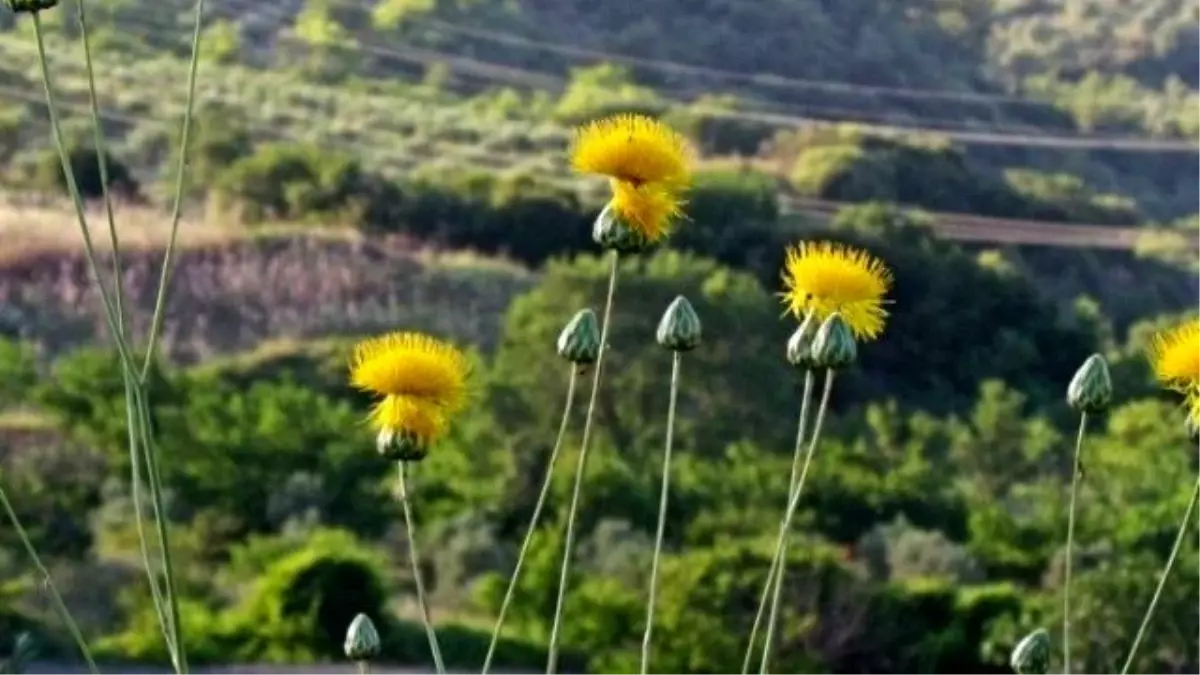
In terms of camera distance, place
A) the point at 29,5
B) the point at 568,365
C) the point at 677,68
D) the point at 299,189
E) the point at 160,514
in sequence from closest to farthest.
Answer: the point at 160,514
the point at 29,5
the point at 568,365
the point at 299,189
the point at 677,68

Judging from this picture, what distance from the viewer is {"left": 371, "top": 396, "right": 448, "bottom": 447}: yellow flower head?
7.82 ft

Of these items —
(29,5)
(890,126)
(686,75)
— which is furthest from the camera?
(686,75)

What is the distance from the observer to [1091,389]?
2490mm

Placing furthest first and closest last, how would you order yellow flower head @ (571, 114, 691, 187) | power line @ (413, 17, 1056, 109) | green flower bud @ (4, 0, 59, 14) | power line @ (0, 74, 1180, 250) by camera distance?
1. power line @ (413, 17, 1056, 109)
2. power line @ (0, 74, 1180, 250)
3. yellow flower head @ (571, 114, 691, 187)
4. green flower bud @ (4, 0, 59, 14)

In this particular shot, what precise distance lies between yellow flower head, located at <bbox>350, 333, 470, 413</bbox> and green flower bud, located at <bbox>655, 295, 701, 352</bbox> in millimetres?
208

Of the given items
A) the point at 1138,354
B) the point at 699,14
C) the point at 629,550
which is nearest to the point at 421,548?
the point at 629,550

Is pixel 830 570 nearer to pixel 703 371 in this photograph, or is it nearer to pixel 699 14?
pixel 703 371

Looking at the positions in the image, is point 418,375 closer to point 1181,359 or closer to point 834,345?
point 834,345

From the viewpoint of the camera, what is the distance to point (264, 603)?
11.8 meters

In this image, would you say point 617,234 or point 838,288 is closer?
point 838,288

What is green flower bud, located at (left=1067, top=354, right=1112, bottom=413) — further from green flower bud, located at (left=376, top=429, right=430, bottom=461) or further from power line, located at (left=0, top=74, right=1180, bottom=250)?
power line, located at (left=0, top=74, right=1180, bottom=250)

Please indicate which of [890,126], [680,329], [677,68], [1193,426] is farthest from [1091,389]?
[677,68]

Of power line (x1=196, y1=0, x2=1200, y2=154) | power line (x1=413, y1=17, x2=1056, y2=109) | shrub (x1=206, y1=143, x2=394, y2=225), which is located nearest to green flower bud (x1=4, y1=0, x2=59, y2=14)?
shrub (x1=206, y1=143, x2=394, y2=225)

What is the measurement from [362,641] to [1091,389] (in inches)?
29.5
